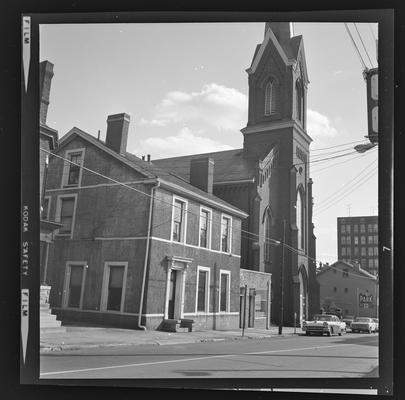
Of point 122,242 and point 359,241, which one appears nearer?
point 359,241

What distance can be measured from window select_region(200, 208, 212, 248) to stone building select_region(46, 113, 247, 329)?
8cm

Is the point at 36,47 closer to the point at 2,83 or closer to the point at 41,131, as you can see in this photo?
the point at 2,83

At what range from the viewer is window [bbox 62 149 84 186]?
4.84 meters

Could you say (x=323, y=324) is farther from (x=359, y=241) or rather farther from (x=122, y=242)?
(x=122, y=242)

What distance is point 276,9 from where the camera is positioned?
13.5 feet

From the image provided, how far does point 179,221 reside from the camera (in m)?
5.30

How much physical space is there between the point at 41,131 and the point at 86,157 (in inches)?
27.3

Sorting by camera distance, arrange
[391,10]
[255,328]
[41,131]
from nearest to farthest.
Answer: [391,10]
[41,131]
[255,328]

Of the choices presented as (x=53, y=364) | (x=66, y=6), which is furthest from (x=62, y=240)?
(x=66, y=6)

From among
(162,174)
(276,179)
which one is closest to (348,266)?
(276,179)

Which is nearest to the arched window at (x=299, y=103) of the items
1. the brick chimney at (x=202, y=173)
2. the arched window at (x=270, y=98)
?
the arched window at (x=270, y=98)

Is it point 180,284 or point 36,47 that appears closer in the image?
point 36,47

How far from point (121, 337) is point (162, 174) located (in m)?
1.87

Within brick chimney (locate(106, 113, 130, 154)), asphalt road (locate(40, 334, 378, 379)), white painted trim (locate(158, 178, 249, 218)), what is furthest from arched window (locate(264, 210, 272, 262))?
brick chimney (locate(106, 113, 130, 154))
